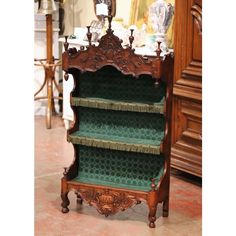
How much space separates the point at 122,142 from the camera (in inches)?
156

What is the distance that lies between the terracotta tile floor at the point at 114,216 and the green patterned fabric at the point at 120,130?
53cm

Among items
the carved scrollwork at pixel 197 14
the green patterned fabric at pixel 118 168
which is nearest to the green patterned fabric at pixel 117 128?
the green patterned fabric at pixel 118 168

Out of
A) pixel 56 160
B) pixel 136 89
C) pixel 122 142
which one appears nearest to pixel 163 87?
pixel 136 89

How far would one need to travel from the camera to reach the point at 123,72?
3.87 metres

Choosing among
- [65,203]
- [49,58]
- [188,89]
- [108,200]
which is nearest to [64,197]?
[65,203]

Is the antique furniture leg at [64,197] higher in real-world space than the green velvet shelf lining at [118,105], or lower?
lower

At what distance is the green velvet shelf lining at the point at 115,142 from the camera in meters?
3.88

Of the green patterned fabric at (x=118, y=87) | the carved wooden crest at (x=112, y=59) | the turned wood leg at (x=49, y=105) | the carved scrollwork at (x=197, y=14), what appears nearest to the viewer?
the carved wooden crest at (x=112, y=59)

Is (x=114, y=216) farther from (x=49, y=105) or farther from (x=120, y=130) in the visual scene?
(x=49, y=105)

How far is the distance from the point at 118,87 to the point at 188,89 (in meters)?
1.02

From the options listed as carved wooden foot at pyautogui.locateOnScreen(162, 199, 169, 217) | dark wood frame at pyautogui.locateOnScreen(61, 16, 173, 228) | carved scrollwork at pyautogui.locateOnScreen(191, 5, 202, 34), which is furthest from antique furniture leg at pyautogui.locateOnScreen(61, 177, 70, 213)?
carved scrollwork at pyautogui.locateOnScreen(191, 5, 202, 34)

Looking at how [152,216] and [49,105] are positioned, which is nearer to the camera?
[152,216]

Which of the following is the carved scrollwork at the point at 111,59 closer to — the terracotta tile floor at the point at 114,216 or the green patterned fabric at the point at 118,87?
the green patterned fabric at the point at 118,87
